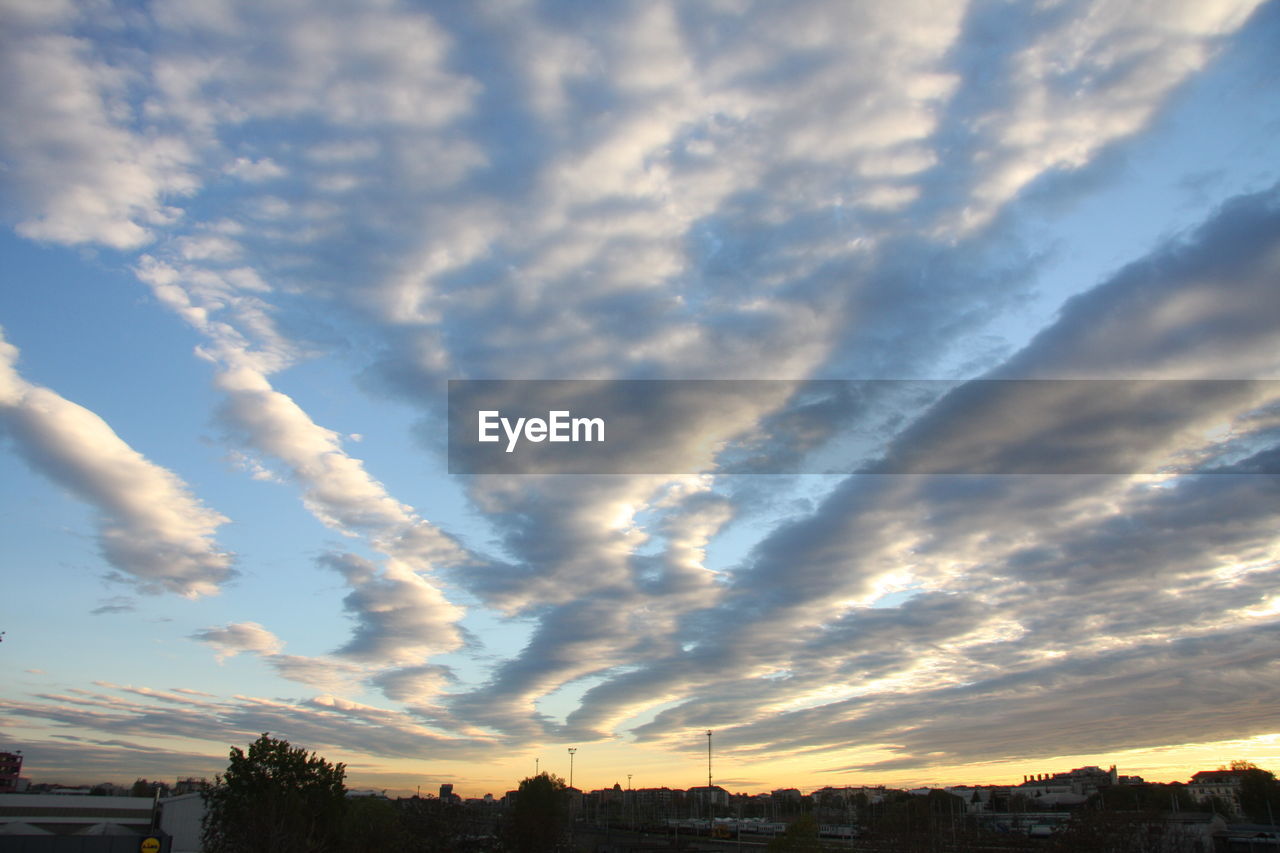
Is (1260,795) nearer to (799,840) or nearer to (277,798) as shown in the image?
(799,840)

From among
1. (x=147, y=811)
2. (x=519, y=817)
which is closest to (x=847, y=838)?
(x=519, y=817)

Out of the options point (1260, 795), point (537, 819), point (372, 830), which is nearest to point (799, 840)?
point (372, 830)

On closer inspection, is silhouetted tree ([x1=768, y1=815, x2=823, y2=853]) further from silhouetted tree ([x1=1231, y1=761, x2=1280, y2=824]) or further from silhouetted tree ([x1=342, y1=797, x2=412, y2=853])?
silhouetted tree ([x1=1231, y1=761, x2=1280, y2=824])

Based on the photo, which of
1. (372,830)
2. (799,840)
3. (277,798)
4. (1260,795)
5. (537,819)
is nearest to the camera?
(277,798)

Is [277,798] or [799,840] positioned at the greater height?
[277,798]

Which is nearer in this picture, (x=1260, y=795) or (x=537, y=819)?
(x=537, y=819)

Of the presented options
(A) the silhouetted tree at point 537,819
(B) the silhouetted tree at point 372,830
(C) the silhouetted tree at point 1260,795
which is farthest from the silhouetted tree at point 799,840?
(C) the silhouetted tree at point 1260,795

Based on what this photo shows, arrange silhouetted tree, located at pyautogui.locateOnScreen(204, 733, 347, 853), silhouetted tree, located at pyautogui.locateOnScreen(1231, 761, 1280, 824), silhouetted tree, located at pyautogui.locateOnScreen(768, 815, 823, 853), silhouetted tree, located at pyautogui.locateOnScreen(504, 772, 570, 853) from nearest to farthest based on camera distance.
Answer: silhouetted tree, located at pyautogui.locateOnScreen(204, 733, 347, 853) → silhouetted tree, located at pyautogui.locateOnScreen(768, 815, 823, 853) → silhouetted tree, located at pyautogui.locateOnScreen(504, 772, 570, 853) → silhouetted tree, located at pyautogui.locateOnScreen(1231, 761, 1280, 824)

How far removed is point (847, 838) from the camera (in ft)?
488

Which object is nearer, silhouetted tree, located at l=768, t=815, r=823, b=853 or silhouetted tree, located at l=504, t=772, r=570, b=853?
silhouetted tree, located at l=768, t=815, r=823, b=853

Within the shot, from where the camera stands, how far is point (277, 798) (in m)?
40.5

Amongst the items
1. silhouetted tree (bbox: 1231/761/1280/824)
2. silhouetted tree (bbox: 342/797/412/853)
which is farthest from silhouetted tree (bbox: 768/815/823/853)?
silhouetted tree (bbox: 1231/761/1280/824)

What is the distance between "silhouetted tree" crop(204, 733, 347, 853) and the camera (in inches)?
1565

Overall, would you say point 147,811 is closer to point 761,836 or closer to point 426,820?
point 426,820
